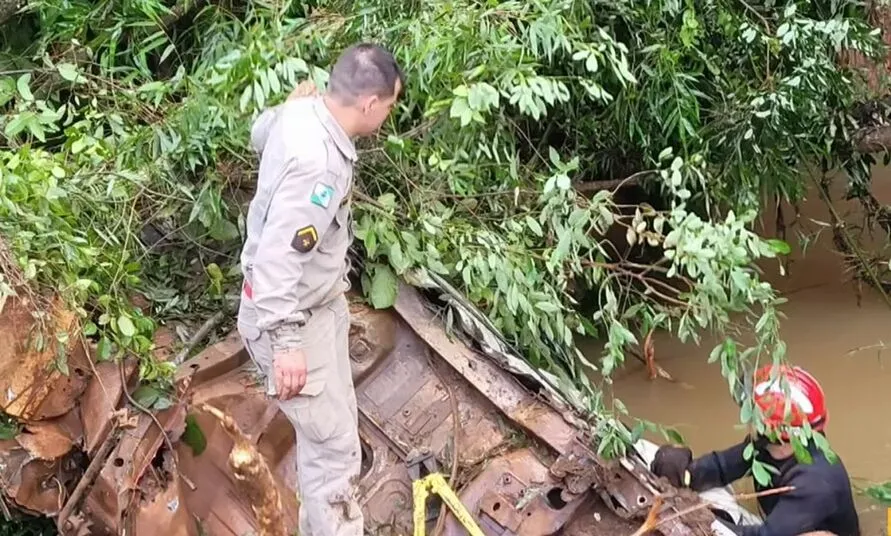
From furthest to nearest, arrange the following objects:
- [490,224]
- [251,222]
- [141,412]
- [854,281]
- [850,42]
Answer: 1. [854,281]
2. [850,42]
3. [490,224]
4. [141,412]
5. [251,222]

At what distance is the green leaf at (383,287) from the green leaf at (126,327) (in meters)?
0.77

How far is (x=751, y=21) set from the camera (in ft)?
13.1

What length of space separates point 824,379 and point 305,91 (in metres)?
3.21

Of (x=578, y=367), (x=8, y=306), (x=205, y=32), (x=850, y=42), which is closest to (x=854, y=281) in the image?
(x=850, y=42)

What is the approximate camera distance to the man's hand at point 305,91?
2594 millimetres

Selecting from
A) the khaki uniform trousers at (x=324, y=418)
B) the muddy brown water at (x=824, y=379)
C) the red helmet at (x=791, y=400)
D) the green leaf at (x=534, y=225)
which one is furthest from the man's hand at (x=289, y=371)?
the muddy brown water at (x=824, y=379)

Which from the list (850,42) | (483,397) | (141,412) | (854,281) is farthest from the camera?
(854,281)

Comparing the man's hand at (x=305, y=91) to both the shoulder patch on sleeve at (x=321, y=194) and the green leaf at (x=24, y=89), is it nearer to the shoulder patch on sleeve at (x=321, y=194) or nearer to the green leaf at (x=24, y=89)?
the shoulder patch on sleeve at (x=321, y=194)

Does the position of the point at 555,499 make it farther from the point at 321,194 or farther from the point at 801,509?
the point at 321,194

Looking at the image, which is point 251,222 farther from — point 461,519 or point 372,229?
point 461,519

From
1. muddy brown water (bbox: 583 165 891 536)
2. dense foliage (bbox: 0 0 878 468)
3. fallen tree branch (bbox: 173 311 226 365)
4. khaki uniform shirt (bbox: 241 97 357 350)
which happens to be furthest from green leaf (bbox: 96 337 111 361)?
muddy brown water (bbox: 583 165 891 536)

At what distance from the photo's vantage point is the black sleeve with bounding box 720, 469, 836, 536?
3004mm

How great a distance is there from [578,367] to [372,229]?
1.04 m

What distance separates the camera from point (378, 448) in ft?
9.96
